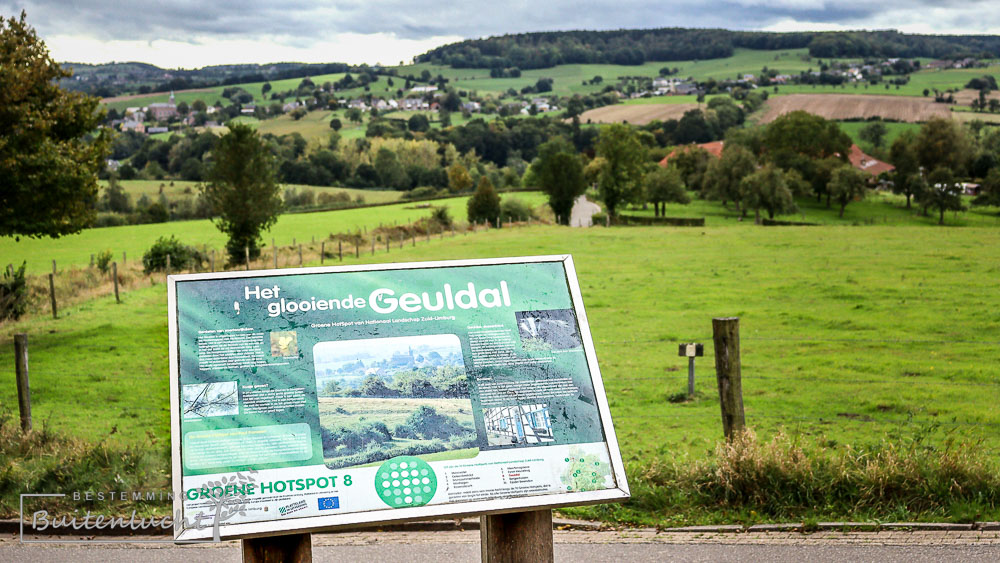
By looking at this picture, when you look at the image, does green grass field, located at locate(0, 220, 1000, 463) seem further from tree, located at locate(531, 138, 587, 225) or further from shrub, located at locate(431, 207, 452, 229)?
tree, located at locate(531, 138, 587, 225)

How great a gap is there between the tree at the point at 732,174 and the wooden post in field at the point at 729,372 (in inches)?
2863

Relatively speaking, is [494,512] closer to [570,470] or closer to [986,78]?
[570,470]

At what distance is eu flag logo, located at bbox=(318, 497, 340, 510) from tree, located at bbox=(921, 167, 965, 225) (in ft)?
225

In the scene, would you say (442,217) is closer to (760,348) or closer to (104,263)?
(104,263)

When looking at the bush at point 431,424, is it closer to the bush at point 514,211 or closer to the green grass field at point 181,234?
the green grass field at point 181,234

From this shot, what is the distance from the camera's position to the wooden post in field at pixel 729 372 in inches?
304

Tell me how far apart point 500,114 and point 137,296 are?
169 metres

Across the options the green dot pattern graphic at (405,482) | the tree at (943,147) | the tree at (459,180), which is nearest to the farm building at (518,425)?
the green dot pattern graphic at (405,482)

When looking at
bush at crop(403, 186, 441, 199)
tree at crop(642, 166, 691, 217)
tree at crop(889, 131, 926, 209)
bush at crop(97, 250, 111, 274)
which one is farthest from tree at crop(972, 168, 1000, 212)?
bush at crop(97, 250, 111, 274)

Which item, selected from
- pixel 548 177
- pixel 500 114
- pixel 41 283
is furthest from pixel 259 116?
pixel 41 283

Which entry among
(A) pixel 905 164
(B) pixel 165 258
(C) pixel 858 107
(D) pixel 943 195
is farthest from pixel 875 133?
(B) pixel 165 258

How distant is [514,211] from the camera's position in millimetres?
74125

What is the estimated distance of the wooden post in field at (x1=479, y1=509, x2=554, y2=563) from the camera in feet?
13.7

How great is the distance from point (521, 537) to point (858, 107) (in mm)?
169365
